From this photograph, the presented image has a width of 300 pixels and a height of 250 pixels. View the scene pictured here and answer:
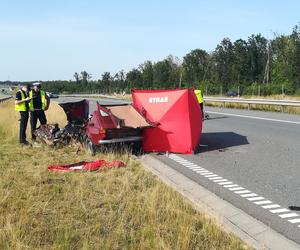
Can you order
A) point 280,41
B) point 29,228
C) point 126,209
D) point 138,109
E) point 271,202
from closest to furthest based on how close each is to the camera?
point 29,228 → point 126,209 → point 271,202 → point 138,109 → point 280,41

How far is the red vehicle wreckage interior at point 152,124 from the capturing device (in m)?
10.9

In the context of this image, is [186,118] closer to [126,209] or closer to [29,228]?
[126,209]

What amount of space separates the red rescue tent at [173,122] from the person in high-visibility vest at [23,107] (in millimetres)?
3694

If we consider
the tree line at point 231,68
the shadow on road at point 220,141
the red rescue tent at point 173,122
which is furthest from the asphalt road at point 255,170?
the tree line at point 231,68

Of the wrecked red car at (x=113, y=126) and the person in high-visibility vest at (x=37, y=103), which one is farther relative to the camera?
the person in high-visibility vest at (x=37, y=103)

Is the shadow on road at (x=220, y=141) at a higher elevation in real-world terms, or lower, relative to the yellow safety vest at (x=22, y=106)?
lower

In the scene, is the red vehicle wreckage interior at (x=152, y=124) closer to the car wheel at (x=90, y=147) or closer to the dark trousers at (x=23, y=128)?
A: the car wheel at (x=90, y=147)

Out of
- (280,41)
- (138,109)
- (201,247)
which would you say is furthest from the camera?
(280,41)

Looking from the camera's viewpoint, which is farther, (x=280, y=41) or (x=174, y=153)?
(x=280, y=41)

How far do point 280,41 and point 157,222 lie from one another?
82.6 meters

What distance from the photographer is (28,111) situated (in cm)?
1370

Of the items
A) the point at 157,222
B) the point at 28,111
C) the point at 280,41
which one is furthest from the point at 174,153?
the point at 280,41

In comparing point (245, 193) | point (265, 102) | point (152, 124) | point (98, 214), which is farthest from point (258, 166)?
point (265, 102)

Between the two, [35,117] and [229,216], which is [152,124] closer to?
[35,117]
